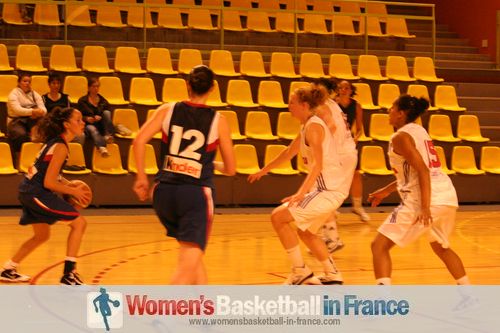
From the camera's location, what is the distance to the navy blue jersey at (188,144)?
4.89 m

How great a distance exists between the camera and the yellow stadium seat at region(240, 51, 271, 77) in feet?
46.8

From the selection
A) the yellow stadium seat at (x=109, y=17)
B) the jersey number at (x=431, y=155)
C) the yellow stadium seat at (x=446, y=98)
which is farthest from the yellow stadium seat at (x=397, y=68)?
the jersey number at (x=431, y=155)

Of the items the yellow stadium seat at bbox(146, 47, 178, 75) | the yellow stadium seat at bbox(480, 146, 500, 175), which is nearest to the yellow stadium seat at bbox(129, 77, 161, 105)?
the yellow stadium seat at bbox(146, 47, 178, 75)

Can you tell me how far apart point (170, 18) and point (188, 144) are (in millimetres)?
10702

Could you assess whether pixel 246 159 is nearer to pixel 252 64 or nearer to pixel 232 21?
pixel 252 64

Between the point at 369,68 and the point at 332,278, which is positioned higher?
the point at 369,68

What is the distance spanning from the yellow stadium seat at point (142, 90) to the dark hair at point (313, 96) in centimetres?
674

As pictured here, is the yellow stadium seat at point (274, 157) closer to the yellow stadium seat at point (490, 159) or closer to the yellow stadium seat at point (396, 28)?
the yellow stadium seat at point (490, 159)

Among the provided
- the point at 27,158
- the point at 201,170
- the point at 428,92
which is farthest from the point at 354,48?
the point at 201,170

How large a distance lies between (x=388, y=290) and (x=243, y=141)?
24.0ft

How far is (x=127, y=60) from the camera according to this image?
13867 mm

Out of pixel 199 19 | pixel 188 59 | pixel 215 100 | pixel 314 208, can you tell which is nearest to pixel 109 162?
pixel 215 100

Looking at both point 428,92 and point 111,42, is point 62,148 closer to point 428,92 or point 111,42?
point 111,42

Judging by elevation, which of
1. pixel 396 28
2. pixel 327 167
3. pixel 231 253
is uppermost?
pixel 396 28
